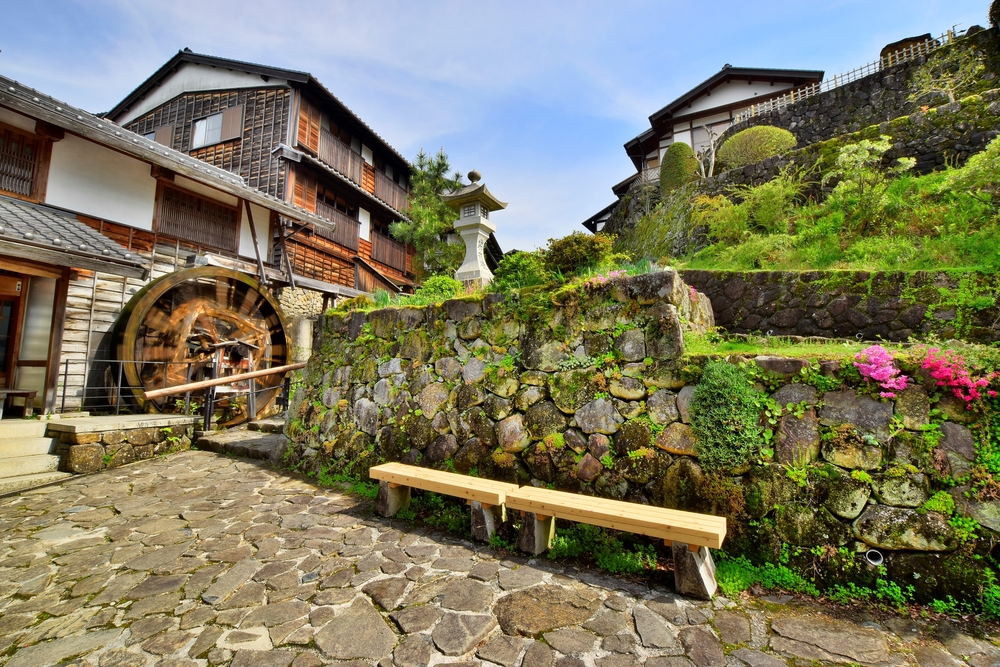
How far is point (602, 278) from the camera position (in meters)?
4.50

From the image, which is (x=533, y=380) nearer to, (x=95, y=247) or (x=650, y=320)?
(x=650, y=320)

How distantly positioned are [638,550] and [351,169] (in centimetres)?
Result: 1786

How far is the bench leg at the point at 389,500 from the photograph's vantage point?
4.64 m

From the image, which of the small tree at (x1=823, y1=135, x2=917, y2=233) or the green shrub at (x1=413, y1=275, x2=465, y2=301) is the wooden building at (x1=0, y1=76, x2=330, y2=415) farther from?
the small tree at (x1=823, y1=135, x2=917, y2=233)

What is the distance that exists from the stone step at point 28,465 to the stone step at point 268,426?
2.85 meters

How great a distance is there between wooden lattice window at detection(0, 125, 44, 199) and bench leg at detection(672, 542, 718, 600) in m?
12.7

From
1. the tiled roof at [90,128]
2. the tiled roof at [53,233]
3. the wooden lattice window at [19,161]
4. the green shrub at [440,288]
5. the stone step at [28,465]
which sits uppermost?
the tiled roof at [90,128]

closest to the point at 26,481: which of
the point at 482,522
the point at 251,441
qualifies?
the point at 251,441

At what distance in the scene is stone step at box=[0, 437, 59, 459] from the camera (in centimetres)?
600

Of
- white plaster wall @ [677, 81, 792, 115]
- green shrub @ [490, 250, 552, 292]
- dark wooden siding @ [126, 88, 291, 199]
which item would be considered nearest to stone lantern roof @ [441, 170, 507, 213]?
green shrub @ [490, 250, 552, 292]

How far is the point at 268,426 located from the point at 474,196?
612 centimetres

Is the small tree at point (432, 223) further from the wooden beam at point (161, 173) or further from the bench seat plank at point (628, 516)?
the bench seat plank at point (628, 516)

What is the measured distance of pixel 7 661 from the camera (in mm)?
2492

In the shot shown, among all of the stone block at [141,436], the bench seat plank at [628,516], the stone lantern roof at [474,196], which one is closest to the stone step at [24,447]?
the stone block at [141,436]
